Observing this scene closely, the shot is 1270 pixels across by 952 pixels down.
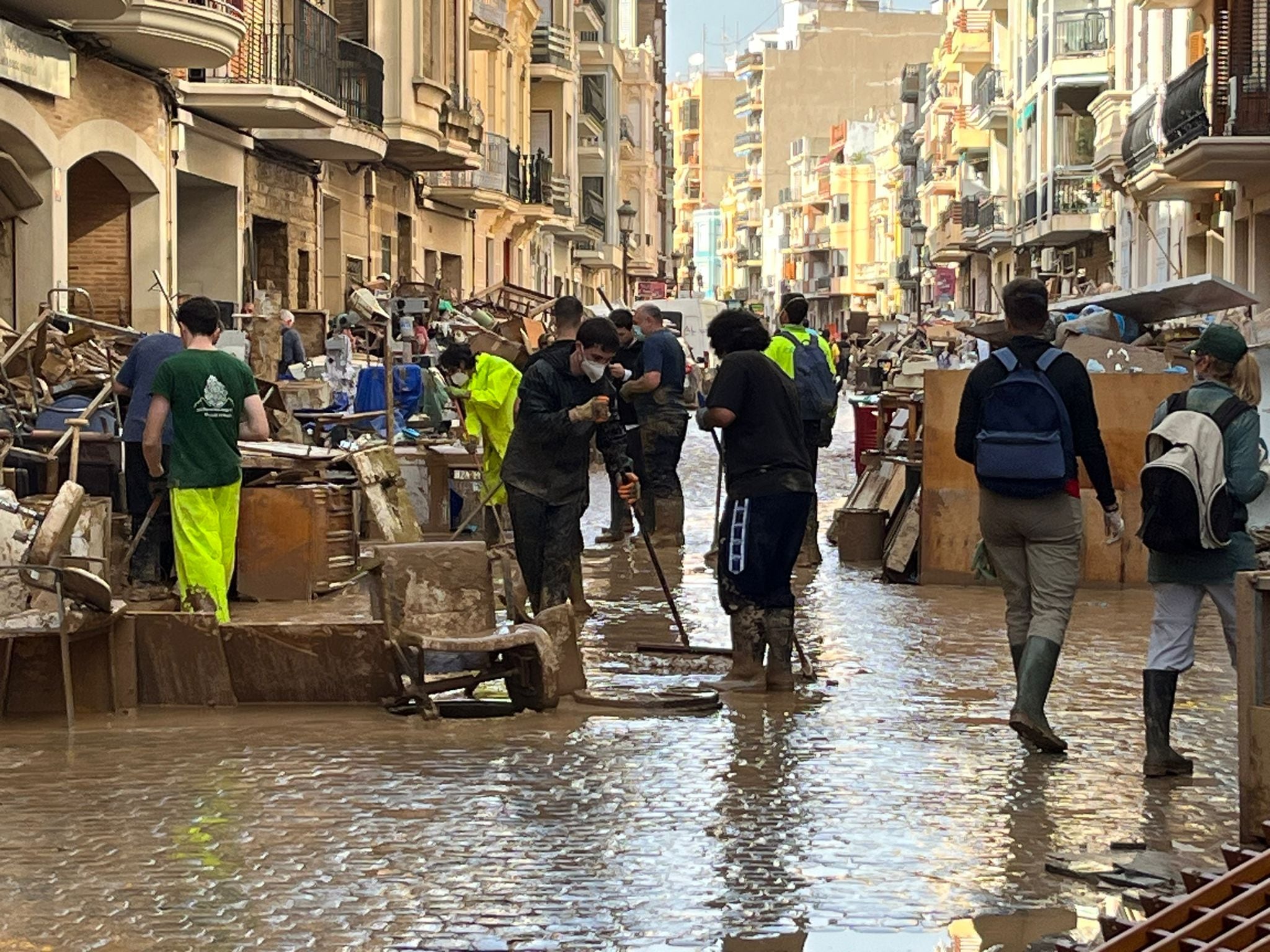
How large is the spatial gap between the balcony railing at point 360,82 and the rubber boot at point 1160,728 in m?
20.0

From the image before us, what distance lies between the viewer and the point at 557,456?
1031cm

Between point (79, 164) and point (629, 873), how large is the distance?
16400mm

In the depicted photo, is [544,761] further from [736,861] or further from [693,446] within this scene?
[693,446]

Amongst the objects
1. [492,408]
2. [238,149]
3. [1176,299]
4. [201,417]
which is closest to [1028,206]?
[238,149]

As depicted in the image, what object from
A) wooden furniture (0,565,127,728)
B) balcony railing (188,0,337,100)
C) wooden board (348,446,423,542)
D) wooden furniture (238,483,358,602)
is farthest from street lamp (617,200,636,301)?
wooden furniture (0,565,127,728)

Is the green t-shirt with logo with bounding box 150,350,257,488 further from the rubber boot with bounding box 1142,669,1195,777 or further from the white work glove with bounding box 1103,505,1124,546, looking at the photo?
the rubber boot with bounding box 1142,669,1195,777

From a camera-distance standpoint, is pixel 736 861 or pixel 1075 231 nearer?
pixel 736 861

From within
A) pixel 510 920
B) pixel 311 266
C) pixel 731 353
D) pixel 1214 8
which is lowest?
pixel 510 920

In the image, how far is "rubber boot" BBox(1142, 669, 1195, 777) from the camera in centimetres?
752

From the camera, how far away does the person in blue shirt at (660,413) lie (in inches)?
602

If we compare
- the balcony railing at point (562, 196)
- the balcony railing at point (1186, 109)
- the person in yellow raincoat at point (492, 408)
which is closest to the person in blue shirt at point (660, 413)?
the person in yellow raincoat at point (492, 408)

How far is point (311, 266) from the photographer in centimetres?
2697

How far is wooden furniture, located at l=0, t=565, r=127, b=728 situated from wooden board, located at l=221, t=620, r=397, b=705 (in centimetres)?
44

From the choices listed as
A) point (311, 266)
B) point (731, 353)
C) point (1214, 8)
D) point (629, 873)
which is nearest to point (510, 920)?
point (629, 873)
